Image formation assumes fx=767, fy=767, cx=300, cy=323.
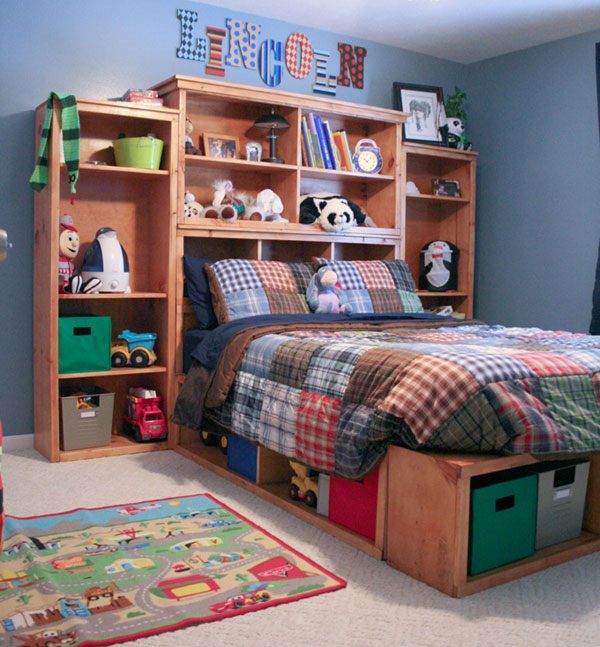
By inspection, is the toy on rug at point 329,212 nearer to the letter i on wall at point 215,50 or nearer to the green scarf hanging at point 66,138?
the letter i on wall at point 215,50

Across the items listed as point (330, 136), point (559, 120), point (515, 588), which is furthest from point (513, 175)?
point (515, 588)

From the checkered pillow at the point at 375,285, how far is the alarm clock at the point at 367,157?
0.61 m

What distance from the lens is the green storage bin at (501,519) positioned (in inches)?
90.4

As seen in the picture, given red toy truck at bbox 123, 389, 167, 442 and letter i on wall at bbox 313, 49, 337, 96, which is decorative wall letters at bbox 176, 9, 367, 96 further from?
red toy truck at bbox 123, 389, 167, 442

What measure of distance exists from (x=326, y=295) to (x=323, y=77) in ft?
5.21

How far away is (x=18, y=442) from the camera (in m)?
3.88

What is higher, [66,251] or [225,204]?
[225,204]

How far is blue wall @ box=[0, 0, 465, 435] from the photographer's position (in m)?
3.76

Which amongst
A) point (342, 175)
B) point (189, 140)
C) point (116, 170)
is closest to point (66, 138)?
point (116, 170)

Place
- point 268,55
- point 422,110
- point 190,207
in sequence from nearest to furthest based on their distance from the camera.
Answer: point 190,207 < point 268,55 < point 422,110

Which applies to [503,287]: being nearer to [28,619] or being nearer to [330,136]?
[330,136]

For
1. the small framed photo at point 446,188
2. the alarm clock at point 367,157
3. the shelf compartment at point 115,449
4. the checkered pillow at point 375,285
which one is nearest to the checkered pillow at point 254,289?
the checkered pillow at point 375,285

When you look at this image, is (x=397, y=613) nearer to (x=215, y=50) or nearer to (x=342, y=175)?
(x=342, y=175)

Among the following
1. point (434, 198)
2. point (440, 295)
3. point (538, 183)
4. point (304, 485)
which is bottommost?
point (304, 485)
